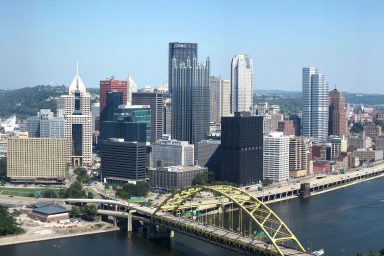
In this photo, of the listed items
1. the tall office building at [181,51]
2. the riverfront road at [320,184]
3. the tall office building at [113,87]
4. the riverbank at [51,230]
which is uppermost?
the tall office building at [181,51]

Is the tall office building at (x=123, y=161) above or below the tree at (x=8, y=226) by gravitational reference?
above

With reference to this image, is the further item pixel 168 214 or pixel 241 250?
pixel 168 214

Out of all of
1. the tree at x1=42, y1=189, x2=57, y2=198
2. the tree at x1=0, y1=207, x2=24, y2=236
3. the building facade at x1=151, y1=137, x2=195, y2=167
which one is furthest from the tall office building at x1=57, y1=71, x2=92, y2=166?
the tree at x1=0, y1=207, x2=24, y2=236

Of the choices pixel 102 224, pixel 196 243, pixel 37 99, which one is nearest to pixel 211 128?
pixel 102 224

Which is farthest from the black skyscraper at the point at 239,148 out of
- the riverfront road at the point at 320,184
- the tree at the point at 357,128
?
the tree at the point at 357,128

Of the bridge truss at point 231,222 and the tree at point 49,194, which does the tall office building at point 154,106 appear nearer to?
the tree at point 49,194

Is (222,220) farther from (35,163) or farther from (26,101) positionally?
(26,101)

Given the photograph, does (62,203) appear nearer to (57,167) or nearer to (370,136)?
(57,167)

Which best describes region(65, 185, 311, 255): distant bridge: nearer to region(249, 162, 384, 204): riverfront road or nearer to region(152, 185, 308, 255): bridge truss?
region(152, 185, 308, 255): bridge truss
